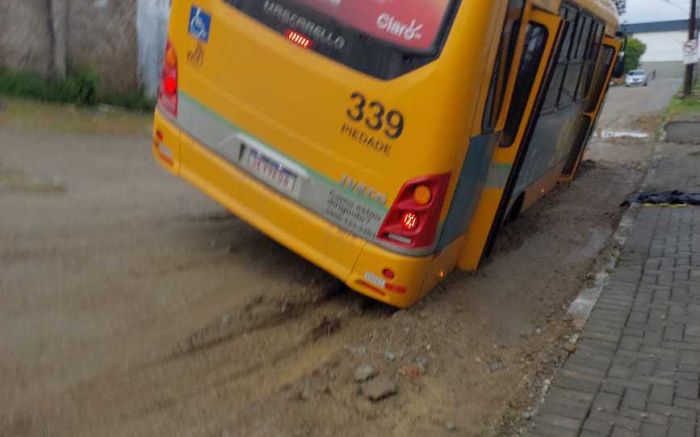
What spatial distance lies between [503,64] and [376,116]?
3.57 ft

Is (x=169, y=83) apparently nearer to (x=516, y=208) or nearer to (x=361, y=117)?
(x=361, y=117)

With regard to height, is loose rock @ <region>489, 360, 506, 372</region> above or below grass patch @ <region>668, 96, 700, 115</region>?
above

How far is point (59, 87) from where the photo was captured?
12914 mm

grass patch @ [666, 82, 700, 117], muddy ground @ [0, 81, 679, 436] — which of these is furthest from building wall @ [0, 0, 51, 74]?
grass patch @ [666, 82, 700, 117]

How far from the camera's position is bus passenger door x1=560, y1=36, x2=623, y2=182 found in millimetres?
12205

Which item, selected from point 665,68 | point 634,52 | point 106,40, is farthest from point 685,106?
point 665,68

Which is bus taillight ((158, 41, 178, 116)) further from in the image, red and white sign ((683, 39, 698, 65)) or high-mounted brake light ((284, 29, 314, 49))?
red and white sign ((683, 39, 698, 65))

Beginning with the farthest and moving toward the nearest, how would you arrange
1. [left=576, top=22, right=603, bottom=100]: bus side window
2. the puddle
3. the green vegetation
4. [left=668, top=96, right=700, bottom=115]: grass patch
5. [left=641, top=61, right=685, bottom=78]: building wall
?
[left=641, top=61, right=685, bottom=78]: building wall, [left=668, top=96, right=700, bottom=115]: grass patch, the puddle, the green vegetation, [left=576, top=22, right=603, bottom=100]: bus side window

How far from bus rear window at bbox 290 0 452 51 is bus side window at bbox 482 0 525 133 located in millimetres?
596

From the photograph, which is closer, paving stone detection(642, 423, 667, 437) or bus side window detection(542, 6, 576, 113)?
paving stone detection(642, 423, 667, 437)

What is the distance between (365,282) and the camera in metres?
5.88

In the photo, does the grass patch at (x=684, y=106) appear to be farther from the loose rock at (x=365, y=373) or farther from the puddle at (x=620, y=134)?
the loose rock at (x=365, y=373)

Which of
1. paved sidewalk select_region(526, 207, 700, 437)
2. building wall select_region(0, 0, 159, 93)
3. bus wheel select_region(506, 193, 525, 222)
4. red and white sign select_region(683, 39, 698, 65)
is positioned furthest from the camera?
red and white sign select_region(683, 39, 698, 65)

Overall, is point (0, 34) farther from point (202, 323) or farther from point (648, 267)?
point (648, 267)
